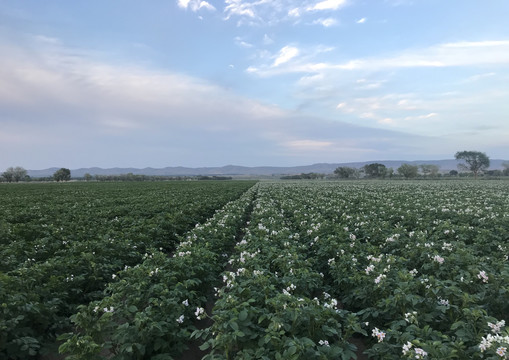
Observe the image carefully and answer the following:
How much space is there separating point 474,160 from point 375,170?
43262mm

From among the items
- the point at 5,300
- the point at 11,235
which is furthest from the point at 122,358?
the point at 11,235

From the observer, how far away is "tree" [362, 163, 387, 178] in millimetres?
141875

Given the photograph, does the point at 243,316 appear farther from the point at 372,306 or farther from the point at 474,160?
the point at 474,160

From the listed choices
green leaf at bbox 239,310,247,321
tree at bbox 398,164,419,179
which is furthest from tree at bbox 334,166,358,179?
green leaf at bbox 239,310,247,321

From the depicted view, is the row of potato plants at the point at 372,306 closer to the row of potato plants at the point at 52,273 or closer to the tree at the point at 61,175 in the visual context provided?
the row of potato plants at the point at 52,273

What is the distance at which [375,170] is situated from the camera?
14888cm

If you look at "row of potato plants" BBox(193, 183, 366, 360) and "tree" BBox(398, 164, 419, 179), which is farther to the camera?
"tree" BBox(398, 164, 419, 179)

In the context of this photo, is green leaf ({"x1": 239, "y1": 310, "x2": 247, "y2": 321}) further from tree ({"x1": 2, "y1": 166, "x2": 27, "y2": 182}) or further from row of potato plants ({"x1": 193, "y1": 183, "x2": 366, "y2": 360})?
tree ({"x1": 2, "y1": 166, "x2": 27, "y2": 182})

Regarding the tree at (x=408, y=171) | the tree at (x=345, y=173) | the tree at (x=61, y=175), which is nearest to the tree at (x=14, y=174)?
the tree at (x=61, y=175)

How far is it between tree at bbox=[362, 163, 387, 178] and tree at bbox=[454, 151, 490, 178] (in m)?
35.3

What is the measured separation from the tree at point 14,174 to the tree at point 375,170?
16776 centimetres

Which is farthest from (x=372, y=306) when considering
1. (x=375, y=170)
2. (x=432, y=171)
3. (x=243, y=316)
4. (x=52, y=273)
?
(x=432, y=171)

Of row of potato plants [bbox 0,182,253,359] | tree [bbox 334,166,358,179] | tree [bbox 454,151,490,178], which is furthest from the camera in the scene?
tree [bbox 334,166,358,179]

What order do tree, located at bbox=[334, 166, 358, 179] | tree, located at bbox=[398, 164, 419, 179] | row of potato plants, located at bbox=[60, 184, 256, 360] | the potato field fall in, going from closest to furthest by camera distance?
the potato field, row of potato plants, located at bbox=[60, 184, 256, 360], tree, located at bbox=[398, 164, 419, 179], tree, located at bbox=[334, 166, 358, 179]
